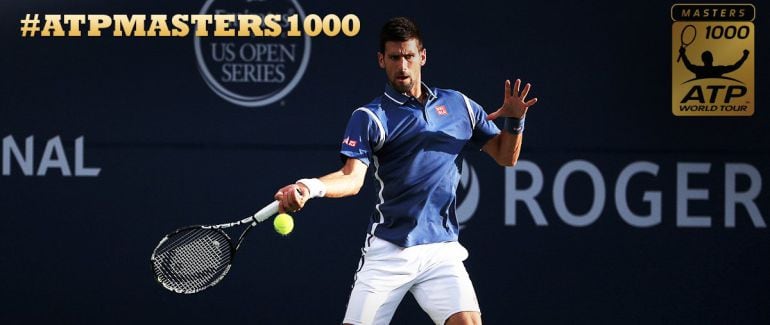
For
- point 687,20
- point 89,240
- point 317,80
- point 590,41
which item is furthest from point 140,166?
point 687,20

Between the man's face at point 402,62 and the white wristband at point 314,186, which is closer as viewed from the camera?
the white wristband at point 314,186

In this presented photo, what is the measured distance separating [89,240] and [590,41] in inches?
95.2

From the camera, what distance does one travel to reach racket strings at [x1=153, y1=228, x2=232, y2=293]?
5094 mm

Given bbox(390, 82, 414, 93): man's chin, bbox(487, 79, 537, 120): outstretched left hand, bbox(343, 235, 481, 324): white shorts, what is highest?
bbox(390, 82, 414, 93): man's chin

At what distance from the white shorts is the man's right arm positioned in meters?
0.31

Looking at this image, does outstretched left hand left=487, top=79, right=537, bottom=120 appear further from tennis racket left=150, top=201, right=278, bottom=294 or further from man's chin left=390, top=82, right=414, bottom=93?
tennis racket left=150, top=201, right=278, bottom=294

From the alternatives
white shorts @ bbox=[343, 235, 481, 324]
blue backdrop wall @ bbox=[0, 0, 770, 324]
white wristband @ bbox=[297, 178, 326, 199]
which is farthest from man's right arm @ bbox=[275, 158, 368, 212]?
blue backdrop wall @ bbox=[0, 0, 770, 324]

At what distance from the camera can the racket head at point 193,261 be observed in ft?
16.7

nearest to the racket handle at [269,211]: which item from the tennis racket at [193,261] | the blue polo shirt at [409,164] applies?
the tennis racket at [193,261]

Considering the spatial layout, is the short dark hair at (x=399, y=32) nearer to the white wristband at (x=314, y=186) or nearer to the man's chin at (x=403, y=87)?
the man's chin at (x=403, y=87)

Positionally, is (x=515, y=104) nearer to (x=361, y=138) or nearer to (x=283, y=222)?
(x=361, y=138)

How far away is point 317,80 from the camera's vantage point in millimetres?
6527

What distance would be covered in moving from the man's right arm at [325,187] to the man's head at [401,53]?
1.14ft

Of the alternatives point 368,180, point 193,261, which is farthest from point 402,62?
point 368,180
